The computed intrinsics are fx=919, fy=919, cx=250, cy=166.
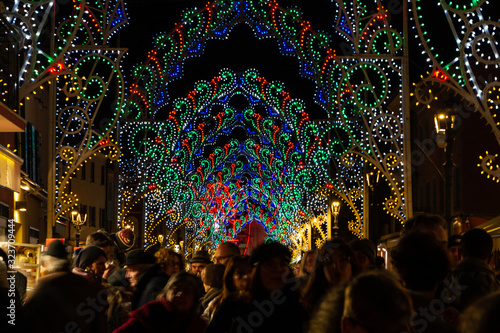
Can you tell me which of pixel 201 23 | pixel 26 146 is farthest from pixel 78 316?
pixel 26 146

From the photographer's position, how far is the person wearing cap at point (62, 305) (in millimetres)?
6434

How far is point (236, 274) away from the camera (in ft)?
24.7

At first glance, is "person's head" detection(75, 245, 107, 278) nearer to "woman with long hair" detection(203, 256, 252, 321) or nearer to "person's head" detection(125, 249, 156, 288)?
"person's head" detection(125, 249, 156, 288)

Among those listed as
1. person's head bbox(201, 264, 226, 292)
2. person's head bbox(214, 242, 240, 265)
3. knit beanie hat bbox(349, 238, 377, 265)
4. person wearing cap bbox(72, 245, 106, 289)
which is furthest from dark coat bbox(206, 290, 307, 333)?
person's head bbox(214, 242, 240, 265)

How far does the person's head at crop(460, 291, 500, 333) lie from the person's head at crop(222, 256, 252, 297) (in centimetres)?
451

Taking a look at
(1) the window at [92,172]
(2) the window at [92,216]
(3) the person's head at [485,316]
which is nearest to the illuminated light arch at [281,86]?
(3) the person's head at [485,316]

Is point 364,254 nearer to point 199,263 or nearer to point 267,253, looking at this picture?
point 267,253

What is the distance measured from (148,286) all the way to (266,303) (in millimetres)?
3706

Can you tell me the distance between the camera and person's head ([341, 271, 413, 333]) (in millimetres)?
3592

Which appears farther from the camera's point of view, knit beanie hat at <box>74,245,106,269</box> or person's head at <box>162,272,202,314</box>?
knit beanie hat at <box>74,245,106,269</box>

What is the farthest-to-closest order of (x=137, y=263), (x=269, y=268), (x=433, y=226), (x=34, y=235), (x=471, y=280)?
(x=34, y=235) → (x=137, y=263) → (x=433, y=226) → (x=471, y=280) → (x=269, y=268)

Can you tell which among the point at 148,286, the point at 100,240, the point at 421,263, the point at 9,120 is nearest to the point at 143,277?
the point at 148,286

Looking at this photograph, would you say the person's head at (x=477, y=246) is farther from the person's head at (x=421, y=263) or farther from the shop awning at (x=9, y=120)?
the shop awning at (x=9, y=120)

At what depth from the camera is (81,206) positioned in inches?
2165
